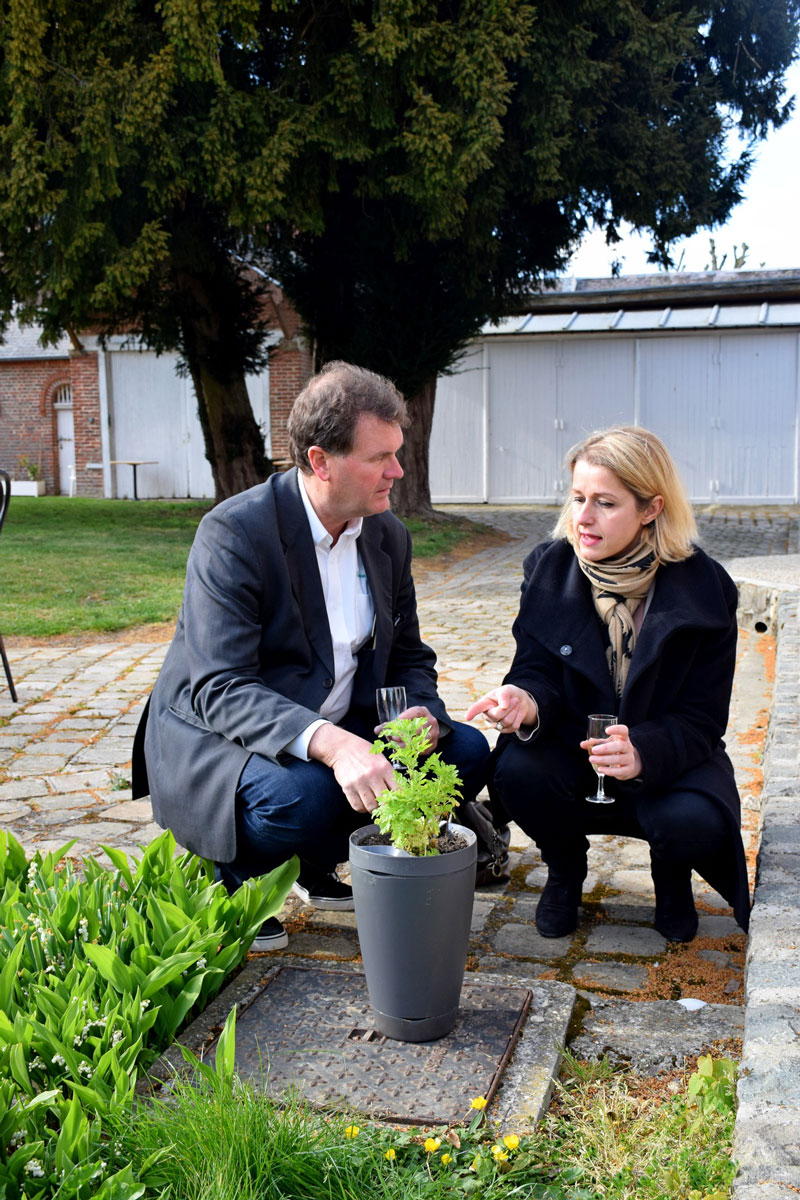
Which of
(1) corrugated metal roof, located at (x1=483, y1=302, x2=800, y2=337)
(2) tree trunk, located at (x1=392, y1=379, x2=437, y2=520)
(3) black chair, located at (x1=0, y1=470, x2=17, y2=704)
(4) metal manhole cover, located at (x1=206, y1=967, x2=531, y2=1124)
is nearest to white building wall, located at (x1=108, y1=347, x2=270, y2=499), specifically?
(1) corrugated metal roof, located at (x1=483, y1=302, x2=800, y2=337)

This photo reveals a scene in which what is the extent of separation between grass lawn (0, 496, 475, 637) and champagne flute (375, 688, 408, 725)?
19.5 feet

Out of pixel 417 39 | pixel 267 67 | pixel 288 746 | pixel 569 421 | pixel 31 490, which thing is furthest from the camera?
pixel 31 490

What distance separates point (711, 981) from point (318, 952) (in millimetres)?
1031

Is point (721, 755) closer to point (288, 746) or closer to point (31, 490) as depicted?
point (288, 746)

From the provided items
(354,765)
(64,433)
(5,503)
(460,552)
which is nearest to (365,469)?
(354,765)

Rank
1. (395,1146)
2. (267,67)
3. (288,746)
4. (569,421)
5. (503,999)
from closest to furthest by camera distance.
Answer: (395,1146) < (503,999) < (288,746) < (267,67) < (569,421)

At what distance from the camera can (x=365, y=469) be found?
9.80ft

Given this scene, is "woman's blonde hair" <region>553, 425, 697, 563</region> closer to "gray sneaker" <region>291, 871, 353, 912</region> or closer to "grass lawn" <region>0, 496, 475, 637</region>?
"gray sneaker" <region>291, 871, 353, 912</region>

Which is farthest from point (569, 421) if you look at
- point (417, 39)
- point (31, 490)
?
point (31, 490)

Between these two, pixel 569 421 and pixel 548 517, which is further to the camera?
pixel 569 421

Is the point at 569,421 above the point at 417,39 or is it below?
below

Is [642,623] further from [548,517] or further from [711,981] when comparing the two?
[548,517]

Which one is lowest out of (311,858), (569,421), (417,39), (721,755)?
(311,858)

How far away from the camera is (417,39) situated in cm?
1102
